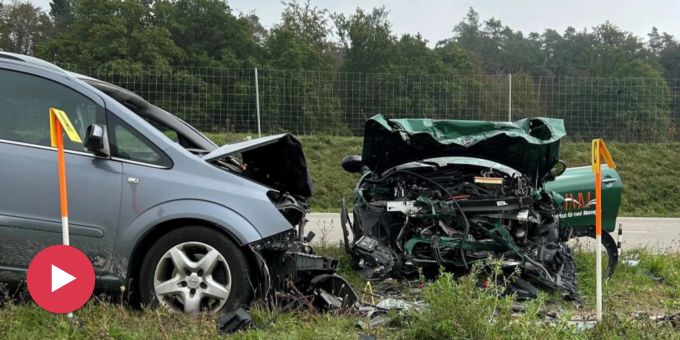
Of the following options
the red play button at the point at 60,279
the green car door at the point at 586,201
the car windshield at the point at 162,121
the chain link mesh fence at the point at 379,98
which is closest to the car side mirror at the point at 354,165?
the car windshield at the point at 162,121

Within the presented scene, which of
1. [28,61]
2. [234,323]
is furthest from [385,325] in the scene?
[28,61]

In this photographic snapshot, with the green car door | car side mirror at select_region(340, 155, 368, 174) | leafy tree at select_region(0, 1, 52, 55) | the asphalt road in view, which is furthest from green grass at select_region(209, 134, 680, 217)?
leafy tree at select_region(0, 1, 52, 55)

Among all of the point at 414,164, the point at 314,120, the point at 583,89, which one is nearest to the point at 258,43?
the point at 314,120

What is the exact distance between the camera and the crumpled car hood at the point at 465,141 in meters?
5.62

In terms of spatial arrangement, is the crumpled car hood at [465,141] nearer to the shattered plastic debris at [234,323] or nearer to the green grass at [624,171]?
the shattered plastic debris at [234,323]

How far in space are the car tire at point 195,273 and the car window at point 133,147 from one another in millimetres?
570

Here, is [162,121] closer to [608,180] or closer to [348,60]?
[608,180]

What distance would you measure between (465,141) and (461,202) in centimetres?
64

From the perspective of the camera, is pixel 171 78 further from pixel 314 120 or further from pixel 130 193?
pixel 130 193

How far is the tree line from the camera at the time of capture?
55.3ft

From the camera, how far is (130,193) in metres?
3.99

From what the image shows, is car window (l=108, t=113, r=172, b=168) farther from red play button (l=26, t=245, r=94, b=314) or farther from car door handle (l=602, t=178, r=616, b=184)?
car door handle (l=602, t=178, r=616, b=184)

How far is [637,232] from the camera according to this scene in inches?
401

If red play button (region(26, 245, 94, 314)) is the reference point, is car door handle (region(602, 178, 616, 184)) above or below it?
above
